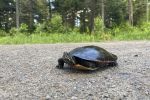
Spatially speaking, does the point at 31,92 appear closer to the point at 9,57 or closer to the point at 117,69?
the point at 117,69

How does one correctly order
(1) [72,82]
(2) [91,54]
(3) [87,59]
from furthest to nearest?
(2) [91,54] < (3) [87,59] < (1) [72,82]

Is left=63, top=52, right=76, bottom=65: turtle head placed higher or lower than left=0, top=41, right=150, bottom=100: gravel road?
higher

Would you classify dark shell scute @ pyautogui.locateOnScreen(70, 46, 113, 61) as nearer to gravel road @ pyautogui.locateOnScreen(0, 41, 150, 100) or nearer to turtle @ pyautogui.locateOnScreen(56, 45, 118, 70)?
turtle @ pyautogui.locateOnScreen(56, 45, 118, 70)

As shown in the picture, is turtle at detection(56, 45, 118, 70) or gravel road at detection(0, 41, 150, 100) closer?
gravel road at detection(0, 41, 150, 100)

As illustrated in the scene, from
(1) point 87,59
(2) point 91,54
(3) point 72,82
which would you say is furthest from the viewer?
(2) point 91,54

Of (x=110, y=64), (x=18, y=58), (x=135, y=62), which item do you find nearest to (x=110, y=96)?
(x=110, y=64)

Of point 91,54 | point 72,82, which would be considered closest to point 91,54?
point 91,54

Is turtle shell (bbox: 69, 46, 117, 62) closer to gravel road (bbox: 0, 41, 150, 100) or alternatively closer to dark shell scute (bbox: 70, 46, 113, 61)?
dark shell scute (bbox: 70, 46, 113, 61)

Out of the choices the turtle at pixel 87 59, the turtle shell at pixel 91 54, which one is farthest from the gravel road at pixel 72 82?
the turtle shell at pixel 91 54

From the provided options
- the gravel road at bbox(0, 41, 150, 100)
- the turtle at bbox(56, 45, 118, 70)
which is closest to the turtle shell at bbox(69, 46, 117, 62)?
the turtle at bbox(56, 45, 118, 70)

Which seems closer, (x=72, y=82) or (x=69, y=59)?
(x=72, y=82)

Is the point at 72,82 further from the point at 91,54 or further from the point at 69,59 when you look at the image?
the point at 91,54

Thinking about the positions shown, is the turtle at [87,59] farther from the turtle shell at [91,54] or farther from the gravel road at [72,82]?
the gravel road at [72,82]

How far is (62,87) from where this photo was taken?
5.17 m
